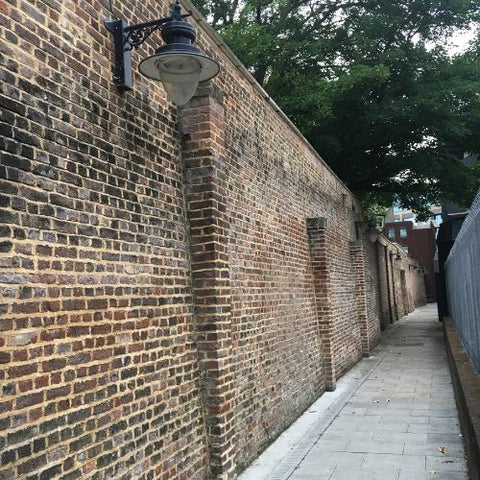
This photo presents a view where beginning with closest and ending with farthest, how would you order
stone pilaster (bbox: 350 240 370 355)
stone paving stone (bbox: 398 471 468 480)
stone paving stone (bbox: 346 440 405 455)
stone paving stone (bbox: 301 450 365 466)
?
stone paving stone (bbox: 398 471 468 480), stone paving stone (bbox: 301 450 365 466), stone paving stone (bbox: 346 440 405 455), stone pilaster (bbox: 350 240 370 355)

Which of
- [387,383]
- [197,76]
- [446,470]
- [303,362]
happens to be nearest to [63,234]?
[197,76]

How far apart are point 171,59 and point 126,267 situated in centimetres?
153

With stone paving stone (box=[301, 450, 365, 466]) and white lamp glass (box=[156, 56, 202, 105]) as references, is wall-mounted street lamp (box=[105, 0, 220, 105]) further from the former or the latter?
stone paving stone (box=[301, 450, 365, 466])

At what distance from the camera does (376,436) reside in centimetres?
670

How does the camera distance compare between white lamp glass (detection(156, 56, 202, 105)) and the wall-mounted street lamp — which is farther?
white lamp glass (detection(156, 56, 202, 105))

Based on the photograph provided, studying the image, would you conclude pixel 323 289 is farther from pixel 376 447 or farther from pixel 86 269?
pixel 86 269

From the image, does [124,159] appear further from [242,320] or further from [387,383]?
[387,383]

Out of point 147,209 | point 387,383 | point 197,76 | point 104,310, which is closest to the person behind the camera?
point 104,310

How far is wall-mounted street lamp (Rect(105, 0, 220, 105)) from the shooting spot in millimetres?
3594

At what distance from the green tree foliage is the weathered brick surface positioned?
9.45 meters

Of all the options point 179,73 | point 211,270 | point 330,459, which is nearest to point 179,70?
point 179,73

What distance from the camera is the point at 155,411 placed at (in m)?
4.01

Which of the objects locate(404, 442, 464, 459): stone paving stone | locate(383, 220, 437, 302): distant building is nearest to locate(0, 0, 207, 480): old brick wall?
locate(404, 442, 464, 459): stone paving stone

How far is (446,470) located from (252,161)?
4.17 m
